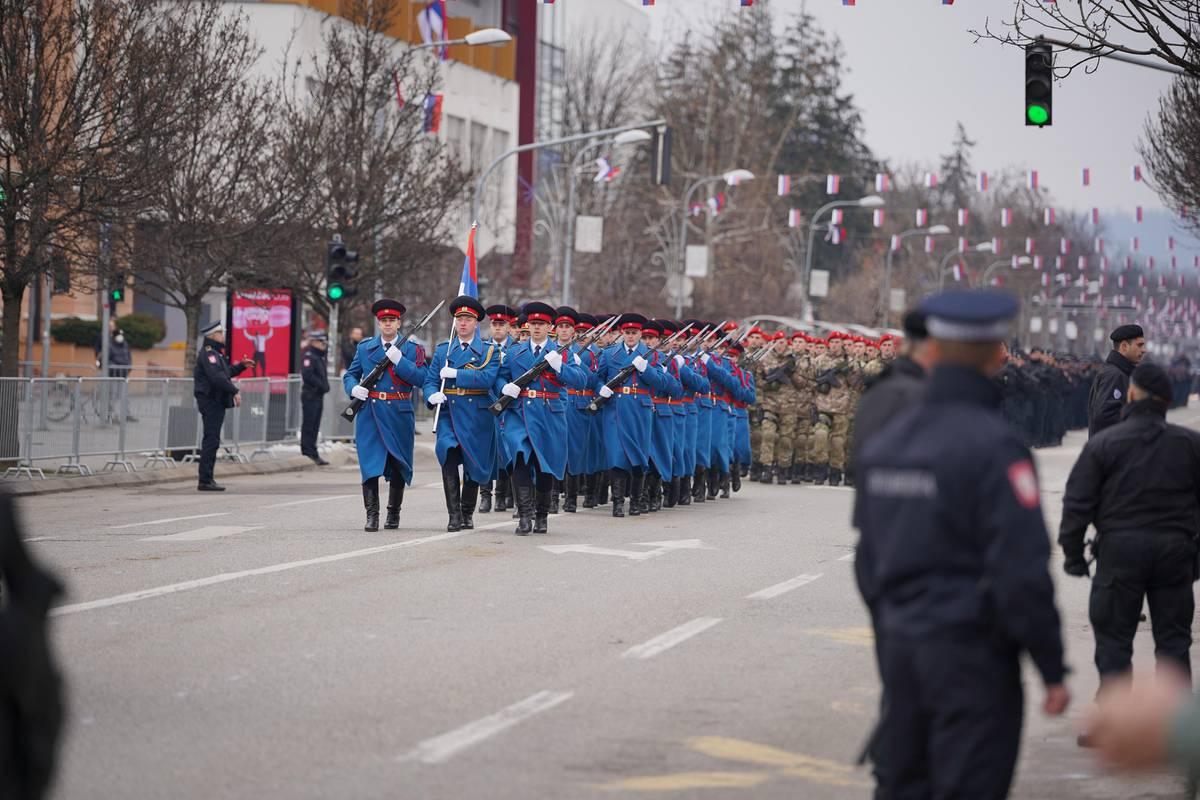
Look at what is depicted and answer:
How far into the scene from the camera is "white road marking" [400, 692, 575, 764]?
7930mm

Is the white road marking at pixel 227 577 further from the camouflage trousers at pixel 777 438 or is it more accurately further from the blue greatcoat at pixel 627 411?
→ the camouflage trousers at pixel 777 438

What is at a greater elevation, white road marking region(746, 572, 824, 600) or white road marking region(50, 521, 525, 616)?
white road marking region(50, 521, 525, 616)

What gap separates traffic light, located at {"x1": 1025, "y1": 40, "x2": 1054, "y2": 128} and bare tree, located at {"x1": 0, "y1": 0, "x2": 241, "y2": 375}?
10.7 m

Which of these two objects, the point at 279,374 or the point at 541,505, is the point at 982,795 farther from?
the point at 279,374

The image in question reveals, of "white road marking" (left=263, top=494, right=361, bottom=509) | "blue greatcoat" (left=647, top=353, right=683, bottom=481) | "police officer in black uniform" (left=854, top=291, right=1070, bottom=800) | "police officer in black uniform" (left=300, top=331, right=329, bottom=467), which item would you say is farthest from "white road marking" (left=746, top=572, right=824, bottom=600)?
"police officer in black uniform" (left=300, top=331, right=329, bottom=467)

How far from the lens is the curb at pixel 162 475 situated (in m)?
22.7

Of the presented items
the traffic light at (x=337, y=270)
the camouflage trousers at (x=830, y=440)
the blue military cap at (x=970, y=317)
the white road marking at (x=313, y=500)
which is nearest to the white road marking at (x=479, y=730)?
the blue military cap at (x=970, y=317)

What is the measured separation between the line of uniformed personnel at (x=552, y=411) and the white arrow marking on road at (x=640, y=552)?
1.02 metres

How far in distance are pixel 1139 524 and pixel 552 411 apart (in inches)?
378

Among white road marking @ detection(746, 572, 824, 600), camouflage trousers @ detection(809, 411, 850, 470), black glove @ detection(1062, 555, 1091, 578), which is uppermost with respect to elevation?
black glove @ detection(1062, 555, 1091, 578)

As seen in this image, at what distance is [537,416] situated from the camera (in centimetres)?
1761

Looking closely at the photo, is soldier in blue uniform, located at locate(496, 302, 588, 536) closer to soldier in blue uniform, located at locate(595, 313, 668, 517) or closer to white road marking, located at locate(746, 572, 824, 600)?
soldier in blue uniform, located at locate(595, 313, 668, 517)

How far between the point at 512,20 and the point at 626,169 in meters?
6.65

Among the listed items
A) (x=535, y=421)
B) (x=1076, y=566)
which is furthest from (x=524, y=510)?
(x=1076, y=566)
